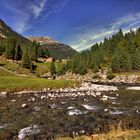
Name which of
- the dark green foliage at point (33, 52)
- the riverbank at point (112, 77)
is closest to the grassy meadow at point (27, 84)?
the riverbank at point (112, 77)

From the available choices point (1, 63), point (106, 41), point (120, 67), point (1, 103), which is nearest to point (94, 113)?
point (1, 103)

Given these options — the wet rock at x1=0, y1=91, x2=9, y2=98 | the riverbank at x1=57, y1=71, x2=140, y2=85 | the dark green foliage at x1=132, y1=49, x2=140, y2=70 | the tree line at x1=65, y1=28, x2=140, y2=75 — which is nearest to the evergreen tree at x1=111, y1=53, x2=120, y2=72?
the tree line at x1=65, y1=28, x2=140, y2=75

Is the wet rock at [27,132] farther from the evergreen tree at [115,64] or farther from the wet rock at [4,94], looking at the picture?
the evergreen tree at [115,64]

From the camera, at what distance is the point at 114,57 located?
5733 inches

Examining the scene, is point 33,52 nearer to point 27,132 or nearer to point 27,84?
point 27,84

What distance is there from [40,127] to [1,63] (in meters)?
106

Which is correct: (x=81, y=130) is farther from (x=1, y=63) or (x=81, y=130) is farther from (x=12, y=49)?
(x=12, y=49)

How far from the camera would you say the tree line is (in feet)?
456

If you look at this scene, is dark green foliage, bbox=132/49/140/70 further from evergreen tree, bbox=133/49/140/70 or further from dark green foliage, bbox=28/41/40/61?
dark green foliage, bbox=28/41/40/61

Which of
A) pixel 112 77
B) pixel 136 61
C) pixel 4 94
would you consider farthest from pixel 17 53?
pixel 4 94

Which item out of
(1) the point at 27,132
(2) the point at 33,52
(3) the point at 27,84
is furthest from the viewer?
(2) the point at 33,52

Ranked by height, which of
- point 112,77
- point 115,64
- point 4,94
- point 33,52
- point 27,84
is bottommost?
point 4,94

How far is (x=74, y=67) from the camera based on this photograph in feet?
563

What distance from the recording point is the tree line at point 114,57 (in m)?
139
